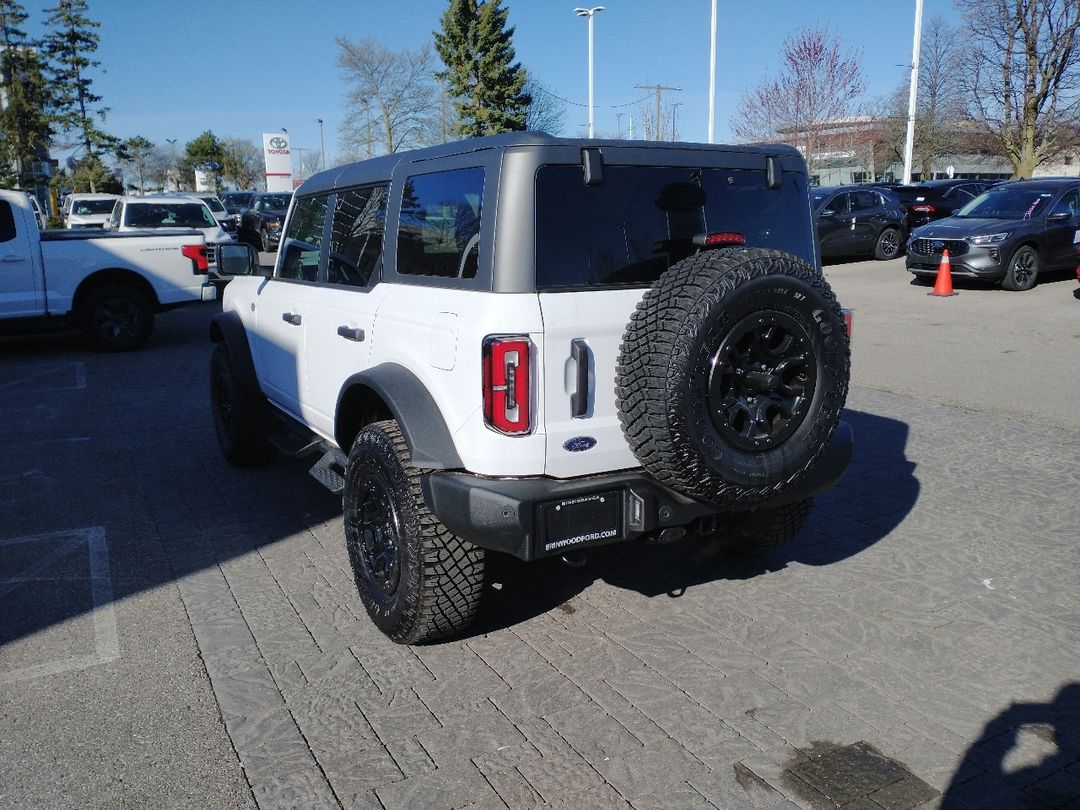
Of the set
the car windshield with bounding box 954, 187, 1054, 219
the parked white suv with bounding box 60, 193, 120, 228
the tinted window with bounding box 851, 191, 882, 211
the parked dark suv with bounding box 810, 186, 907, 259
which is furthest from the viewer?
the parked white suv with bounding box 60, 193, 120, 228

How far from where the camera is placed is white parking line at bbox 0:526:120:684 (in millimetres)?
3703

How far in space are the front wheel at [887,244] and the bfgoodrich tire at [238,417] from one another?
1689 cm

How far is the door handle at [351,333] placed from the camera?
159 inches

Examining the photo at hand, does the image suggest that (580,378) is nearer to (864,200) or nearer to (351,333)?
(351,333)

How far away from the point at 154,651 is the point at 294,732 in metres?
0.96

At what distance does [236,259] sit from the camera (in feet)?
18.9

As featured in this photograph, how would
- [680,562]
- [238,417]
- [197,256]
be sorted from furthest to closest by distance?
1. [197,256]
2. [238,417]
3. [680,562]

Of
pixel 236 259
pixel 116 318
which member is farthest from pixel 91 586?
pixel 116 318

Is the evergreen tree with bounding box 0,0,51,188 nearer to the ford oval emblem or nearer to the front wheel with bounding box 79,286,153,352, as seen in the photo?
the front wheel with bounding box 79,286,153,352

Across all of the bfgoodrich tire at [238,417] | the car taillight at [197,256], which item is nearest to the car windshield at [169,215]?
the car taillight at [197,256]

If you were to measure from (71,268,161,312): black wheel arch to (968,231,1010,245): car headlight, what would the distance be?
12489 mm

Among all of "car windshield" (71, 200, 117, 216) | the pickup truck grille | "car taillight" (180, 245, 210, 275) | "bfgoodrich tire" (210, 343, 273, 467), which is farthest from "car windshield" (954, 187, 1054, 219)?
"car windshield" (71, 200, 117, 216)

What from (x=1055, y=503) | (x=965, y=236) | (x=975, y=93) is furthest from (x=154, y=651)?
(x=975, y=93)

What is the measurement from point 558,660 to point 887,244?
61.0ft
